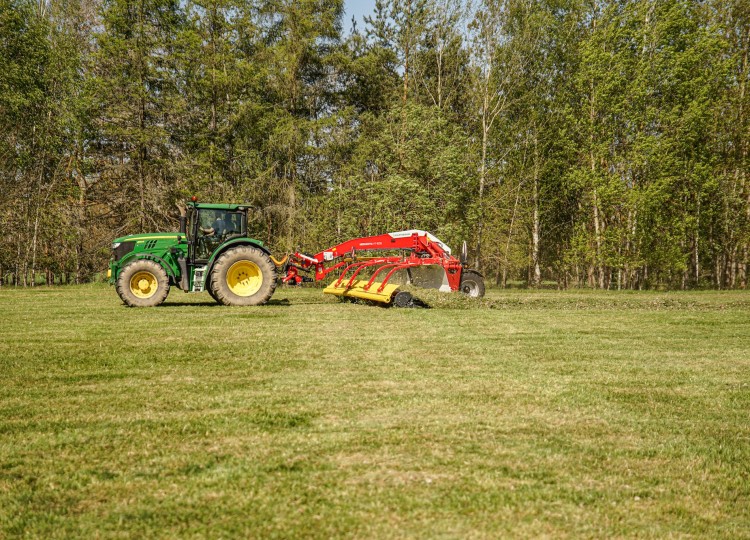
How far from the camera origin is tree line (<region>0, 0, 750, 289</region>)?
22.0 m

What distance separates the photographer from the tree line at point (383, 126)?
866 inches

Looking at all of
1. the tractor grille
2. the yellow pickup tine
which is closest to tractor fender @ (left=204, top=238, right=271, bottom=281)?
the tractor grille

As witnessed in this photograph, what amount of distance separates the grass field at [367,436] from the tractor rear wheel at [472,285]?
7261 mm

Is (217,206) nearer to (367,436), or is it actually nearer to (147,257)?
(147,257)

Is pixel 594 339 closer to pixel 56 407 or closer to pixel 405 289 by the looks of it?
pixel 405 289

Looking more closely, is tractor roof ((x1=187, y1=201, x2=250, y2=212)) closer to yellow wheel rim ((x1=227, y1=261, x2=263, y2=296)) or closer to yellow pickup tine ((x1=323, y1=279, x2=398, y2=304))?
yellow wheel rim ((x1=227, y1=261, x2=263, y2=296))

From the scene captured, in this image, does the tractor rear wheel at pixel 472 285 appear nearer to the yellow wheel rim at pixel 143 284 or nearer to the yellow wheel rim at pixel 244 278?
the yellow wheel rim at pixel 244 278

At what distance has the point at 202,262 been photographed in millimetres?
13195

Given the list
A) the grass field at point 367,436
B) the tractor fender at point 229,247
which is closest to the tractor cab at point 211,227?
the tractor fender at point 229,247

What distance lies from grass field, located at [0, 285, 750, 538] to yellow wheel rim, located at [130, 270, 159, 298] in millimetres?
3933

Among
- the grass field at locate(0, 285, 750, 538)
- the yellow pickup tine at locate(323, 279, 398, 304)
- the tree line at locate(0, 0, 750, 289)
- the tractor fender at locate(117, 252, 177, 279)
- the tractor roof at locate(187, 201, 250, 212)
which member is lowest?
the grass field at locate(0, 285, 750, 538)

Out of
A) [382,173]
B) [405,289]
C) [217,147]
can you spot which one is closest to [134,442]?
[405,289]

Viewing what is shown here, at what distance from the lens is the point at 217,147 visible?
25266mm

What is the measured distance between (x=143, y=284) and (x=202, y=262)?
135 cm
